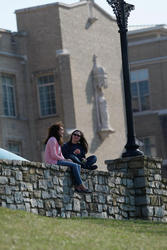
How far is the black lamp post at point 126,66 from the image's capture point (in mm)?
20797

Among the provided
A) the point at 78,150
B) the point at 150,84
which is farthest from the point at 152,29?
the point at 78,150

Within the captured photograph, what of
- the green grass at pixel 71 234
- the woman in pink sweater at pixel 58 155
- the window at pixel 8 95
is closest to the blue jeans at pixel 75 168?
the woman in pink sweater at pixel 58 155

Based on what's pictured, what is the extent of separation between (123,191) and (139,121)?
106 feet

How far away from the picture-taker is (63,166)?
712 inches

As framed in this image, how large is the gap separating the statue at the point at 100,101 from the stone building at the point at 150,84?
334 inches

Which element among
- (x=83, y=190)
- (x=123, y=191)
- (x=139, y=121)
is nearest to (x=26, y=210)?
(x=83, y=190)

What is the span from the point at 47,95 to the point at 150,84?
1141cm

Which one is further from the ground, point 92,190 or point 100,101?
point 100,101

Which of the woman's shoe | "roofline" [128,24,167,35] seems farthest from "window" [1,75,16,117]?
the woman's shoe

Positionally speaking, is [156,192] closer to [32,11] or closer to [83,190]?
[83,190]

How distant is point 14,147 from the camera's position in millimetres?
40844

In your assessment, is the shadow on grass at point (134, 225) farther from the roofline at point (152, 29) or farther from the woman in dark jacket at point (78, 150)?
the roofline at point (152, 29)

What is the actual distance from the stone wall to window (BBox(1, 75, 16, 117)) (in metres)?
20.0

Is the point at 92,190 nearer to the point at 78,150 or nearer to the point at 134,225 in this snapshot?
the point at 78,150
